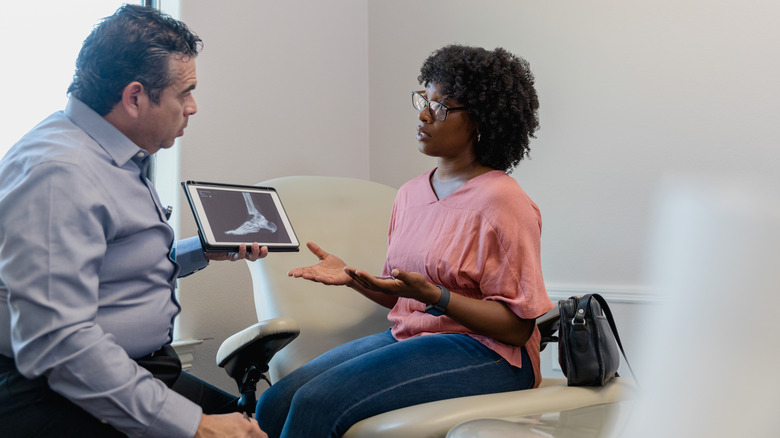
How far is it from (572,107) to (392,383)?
1388 mm

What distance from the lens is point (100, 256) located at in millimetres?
917

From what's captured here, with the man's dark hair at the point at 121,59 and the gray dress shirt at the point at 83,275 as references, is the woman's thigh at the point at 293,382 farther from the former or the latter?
the man's dark hair at the point at 121,59

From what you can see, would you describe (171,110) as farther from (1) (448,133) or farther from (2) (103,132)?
(1) (448,133)

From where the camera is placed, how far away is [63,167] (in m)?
0.91

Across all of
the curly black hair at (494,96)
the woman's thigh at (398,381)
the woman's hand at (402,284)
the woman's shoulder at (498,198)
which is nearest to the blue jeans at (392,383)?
the woman's thigh at (398,381)

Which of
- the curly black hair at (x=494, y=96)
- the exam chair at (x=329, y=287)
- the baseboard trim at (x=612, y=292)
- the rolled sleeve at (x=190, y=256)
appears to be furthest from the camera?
the baseboard trim at (x=612, y=292)

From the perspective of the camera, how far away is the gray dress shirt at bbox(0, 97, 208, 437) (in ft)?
2.81

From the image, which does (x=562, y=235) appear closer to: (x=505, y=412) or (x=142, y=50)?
(x=505, y=412)

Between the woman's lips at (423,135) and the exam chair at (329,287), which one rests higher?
the woman's lips at (423,135)

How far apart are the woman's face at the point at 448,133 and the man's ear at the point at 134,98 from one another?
0.72 meters

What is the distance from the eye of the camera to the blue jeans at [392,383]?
121 cm

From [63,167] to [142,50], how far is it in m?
0.28

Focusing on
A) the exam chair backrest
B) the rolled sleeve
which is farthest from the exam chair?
the rolled sleeve

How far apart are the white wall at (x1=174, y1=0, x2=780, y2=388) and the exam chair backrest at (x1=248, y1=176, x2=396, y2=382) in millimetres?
470
